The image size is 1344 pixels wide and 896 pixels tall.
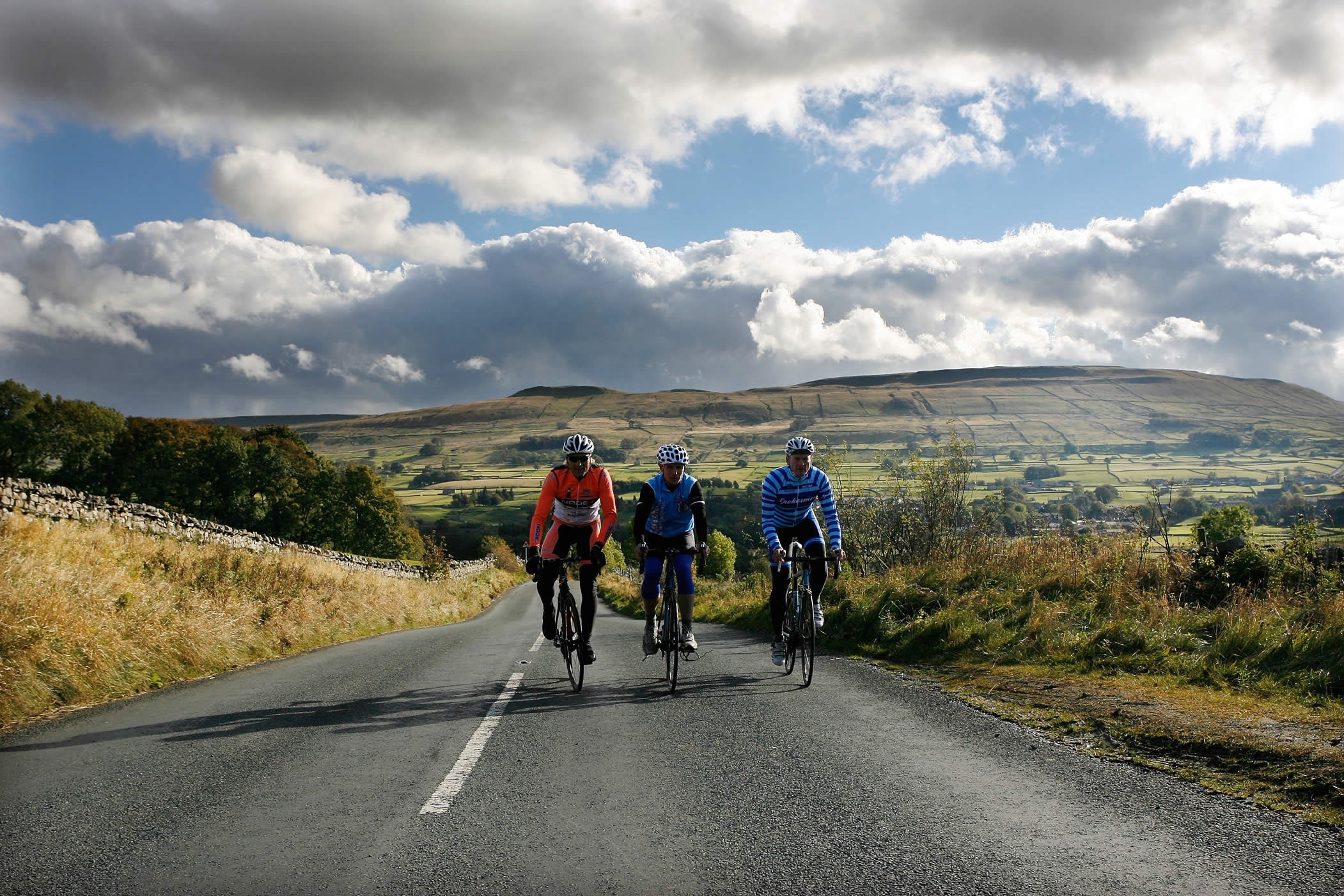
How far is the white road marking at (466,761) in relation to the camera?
203 inches

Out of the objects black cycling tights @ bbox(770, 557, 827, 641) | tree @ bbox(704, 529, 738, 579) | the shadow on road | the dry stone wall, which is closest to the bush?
tree @ bbox(704, 529, 738, 579)

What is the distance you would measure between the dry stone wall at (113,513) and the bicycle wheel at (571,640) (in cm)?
1016

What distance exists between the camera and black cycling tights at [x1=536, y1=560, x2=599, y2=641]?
9188 mm

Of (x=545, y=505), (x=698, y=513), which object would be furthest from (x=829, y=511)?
(x=545, y=505)

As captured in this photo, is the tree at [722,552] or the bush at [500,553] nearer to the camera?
the tree at [722,552]

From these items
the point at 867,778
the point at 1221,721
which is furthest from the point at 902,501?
the point at 867,778

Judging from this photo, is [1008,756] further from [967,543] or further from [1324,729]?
[967,543]

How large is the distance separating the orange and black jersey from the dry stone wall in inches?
392

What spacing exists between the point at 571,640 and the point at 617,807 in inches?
174

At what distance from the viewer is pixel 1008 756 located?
6.20 meters

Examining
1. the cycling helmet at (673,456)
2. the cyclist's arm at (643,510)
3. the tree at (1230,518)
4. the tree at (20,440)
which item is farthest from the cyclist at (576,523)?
the tree at (20,440)

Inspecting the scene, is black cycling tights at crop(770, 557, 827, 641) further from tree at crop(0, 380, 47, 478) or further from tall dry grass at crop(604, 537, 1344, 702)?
tree at crop(0, 380, 47, 478)

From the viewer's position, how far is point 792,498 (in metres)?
9.98

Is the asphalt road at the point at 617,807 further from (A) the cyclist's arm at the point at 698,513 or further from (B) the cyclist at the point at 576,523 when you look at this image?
(A) the cyclist's arm at the point at 698,513
